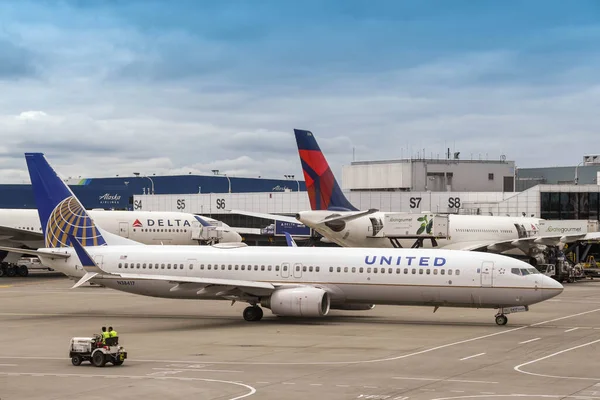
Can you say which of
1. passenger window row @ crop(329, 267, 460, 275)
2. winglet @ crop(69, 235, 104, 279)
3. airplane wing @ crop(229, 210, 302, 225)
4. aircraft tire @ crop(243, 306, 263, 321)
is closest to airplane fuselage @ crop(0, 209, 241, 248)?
airplane wing @ crop(229, 210, 302, 225)

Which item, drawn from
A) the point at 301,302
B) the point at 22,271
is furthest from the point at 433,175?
the point at 301,302

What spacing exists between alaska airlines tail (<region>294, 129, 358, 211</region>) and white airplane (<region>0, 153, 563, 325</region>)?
21.9m

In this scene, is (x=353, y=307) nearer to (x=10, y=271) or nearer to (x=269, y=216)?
(x=10, y=271)

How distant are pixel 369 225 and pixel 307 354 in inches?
1710

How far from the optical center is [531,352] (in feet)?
106

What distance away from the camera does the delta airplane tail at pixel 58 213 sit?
48.3 m

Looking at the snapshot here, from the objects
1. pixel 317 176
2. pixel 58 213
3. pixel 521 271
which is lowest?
pixel 521 271

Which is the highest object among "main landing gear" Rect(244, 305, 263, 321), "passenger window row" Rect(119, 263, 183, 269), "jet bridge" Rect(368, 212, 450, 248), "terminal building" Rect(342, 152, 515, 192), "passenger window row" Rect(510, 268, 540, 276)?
"terminal building" Rect(342, 152, 515, 192)

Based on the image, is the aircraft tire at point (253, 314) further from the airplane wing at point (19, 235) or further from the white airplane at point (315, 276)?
the airplane wing at point (19, 235)

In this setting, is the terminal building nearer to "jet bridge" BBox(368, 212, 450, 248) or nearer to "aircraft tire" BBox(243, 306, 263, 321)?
"jet bridge" BBox(368, 212, 450, 248)

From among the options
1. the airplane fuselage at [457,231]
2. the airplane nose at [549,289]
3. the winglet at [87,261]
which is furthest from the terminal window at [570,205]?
the winglet at [87,261]

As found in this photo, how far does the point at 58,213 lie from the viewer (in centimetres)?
4894

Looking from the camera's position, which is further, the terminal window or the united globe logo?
the terminal window

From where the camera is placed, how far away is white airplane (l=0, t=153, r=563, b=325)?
40781mm
